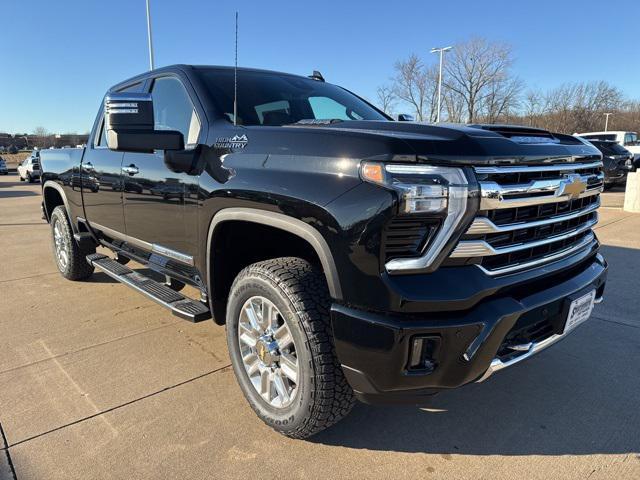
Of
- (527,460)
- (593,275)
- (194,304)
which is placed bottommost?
(527,460)

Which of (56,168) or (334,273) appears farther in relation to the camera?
(56,168)

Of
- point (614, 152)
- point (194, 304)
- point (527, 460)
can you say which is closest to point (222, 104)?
point (194, 304)

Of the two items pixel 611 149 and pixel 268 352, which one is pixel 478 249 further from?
pixel 611 149

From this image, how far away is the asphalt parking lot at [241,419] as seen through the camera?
2.25 m

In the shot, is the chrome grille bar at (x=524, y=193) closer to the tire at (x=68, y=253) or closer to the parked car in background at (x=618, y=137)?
the tire at (x=68, y=253)

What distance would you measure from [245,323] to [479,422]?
136 cm

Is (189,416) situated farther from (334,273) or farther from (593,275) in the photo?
(593,275)

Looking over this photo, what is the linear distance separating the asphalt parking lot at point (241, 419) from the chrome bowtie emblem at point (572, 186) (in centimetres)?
122

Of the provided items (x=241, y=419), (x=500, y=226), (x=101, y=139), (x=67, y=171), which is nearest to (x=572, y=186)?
(x=500, y=226)

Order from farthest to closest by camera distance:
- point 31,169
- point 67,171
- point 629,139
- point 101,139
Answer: point 31,169 < point 629,139 < point 67,171 < point 101,139

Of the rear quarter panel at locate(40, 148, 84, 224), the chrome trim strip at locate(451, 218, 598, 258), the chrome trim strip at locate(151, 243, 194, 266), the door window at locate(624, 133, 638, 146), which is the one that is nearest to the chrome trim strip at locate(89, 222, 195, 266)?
the chrome trim strip at locate(151, 243, 194, 266)

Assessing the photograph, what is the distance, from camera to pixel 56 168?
5.18 metres

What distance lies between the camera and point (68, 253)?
514 cm

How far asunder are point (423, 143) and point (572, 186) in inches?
34.9
